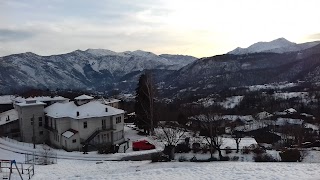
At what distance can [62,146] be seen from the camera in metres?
45.2

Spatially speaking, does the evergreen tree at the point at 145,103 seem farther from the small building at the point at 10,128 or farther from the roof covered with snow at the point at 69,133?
the small building at the point at 10,128

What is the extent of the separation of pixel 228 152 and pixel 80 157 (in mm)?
16276

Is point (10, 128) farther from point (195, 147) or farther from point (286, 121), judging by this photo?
point (286, 121)

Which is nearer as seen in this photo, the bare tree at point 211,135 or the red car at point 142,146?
the bare tree at point 211,135

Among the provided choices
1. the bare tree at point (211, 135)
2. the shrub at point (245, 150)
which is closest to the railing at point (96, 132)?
the bare tree at point (211, 135)

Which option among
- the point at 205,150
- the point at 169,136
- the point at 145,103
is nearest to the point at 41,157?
the point at 169,136

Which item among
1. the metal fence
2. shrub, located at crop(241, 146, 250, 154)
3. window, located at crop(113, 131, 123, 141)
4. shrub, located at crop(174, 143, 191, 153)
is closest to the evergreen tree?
window, located at crop(113, 131, 123, 141)

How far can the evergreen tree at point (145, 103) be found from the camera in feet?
176

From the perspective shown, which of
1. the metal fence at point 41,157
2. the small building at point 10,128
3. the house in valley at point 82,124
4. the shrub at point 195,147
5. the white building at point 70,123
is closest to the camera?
the metal fence at point 41,157

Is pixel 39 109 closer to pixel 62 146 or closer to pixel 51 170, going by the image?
pixel 62 146

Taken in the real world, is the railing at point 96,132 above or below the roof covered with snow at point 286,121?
above

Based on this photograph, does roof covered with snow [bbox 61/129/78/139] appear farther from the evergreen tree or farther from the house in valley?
the evergreen tree

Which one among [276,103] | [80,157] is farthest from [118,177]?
[276,103]

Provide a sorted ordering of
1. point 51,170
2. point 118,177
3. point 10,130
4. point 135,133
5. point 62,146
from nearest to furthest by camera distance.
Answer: point 118,177 < point 51,170 < point 62,146 < point 10,130 < point 135,133
